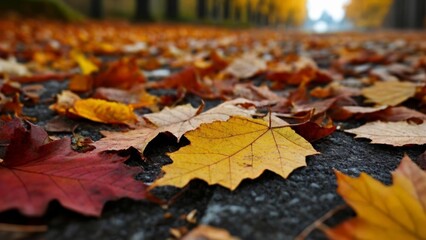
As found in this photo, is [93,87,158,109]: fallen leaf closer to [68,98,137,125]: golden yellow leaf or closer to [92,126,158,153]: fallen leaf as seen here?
[68,98,137,125]: golden yellow leaf

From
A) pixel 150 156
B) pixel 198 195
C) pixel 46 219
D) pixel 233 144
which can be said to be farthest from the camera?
pixel 150 156

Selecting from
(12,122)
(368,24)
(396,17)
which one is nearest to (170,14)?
(396,17)

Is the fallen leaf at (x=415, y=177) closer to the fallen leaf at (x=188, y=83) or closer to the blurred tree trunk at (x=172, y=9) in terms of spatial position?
the fallen leaf at (x=188, y=83)

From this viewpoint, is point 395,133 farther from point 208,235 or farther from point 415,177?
point 208,235

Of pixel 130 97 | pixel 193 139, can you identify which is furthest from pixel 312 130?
pixel 130 97

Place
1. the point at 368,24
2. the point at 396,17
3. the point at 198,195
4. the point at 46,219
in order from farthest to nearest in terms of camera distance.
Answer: the point at 368,24
the point at 396,17
the point at 198,195
the point at 46,219

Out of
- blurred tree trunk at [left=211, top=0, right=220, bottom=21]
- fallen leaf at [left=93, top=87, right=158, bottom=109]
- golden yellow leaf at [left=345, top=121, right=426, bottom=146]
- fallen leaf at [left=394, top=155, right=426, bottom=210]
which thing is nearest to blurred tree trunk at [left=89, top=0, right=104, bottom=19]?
blurred tree trunk at [left=211, top=0, right=220, bottom=21]

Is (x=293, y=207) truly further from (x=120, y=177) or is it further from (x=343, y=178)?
(x=120, y=177)
